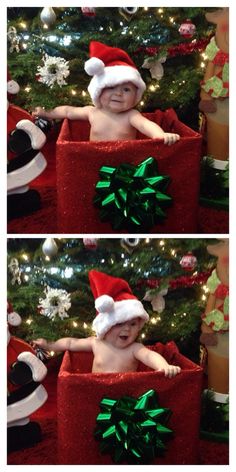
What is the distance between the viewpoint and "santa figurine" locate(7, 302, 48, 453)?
194cm

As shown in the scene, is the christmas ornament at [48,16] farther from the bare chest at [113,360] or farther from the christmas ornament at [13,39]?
the bare chest at [113,360]

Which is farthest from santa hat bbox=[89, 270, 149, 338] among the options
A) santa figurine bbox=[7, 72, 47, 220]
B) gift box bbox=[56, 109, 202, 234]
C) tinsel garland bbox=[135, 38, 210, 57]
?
tinsel garland bbox=[135, 38, 210, 57]

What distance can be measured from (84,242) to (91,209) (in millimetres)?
74

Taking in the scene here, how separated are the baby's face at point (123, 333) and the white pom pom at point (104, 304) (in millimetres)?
47

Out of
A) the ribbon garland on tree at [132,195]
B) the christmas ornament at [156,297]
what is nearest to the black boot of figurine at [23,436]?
the christmas ornament at [156,297]

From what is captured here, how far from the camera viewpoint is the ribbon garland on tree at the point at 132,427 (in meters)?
1.86

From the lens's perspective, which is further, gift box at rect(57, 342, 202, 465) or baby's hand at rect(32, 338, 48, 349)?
baby's hand at rect(32, 338, 48, 349)

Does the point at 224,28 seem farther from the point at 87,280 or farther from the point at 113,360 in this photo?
the point at 113,360

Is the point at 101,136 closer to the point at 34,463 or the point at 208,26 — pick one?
the point at 208,26

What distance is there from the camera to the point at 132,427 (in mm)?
1873

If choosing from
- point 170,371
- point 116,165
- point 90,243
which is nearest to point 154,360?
point 170,371

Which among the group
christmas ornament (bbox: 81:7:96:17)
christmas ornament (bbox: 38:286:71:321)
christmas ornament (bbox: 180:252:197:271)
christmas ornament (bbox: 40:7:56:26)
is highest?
christmas ornament (bbox: 81:7:96:17)

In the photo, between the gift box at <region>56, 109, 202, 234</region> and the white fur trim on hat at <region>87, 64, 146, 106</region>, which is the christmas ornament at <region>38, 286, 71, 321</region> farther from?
the white fur trim on hat at <region>87, 64, 146, 106</region>

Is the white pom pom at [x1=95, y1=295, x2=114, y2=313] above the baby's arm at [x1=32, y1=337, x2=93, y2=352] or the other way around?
above
